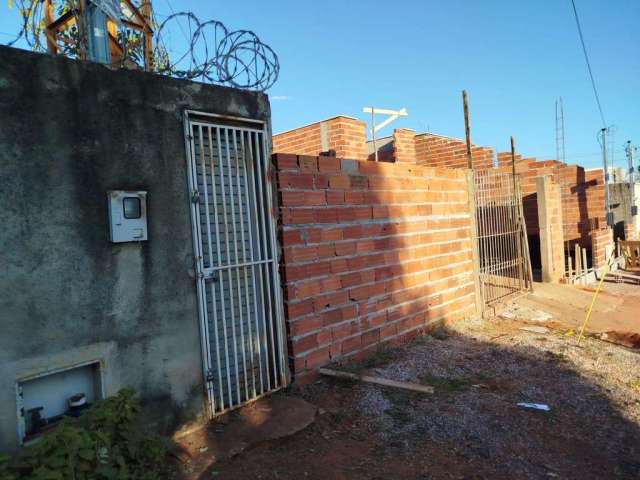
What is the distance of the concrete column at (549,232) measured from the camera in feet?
32.8

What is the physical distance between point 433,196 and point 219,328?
3.70 meters

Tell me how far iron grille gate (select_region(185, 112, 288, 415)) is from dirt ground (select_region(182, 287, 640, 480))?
55 centimetres

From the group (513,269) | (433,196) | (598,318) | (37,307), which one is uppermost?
(433,196)

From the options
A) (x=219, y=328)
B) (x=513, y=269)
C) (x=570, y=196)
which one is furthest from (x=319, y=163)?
(x=570, y=196)

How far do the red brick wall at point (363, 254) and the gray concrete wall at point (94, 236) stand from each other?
1041mm

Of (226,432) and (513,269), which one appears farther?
(513,269)

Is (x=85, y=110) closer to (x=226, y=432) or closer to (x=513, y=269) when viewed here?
(x=226, y=432)

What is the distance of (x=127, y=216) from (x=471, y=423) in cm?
295

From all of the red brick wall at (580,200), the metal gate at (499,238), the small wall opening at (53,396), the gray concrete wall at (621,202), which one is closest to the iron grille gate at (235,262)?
the small wall opening at (53,396)

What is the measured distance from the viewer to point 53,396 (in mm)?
2715

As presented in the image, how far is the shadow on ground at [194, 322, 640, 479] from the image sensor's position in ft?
9.44

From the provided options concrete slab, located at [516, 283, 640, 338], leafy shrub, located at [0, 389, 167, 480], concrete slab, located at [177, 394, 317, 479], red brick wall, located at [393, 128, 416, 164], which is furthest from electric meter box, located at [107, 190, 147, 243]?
red brick wall, located at [393, 128, 416, 164]

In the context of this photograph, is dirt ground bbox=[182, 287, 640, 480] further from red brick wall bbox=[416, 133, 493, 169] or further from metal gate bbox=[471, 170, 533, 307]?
red brick wall bbox=[416, 133, 493, 169]

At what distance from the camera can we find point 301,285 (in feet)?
13.6
